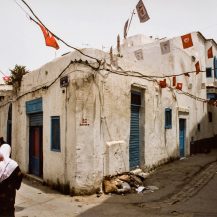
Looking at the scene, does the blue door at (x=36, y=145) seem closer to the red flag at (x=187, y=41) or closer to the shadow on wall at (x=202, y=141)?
the red flag at (x=187, y=41)

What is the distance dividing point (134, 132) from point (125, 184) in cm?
259

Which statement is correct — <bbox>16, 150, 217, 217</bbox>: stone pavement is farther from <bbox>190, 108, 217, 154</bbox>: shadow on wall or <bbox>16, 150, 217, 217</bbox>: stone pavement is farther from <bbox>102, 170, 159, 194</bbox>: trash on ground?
<bbox>190, 108, 217, 154</bbox>: shadow on wall

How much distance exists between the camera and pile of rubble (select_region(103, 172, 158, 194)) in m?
8.90

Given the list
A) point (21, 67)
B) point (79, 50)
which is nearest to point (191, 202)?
point (79, 50)

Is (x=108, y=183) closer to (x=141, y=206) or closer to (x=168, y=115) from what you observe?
(x=141, y=206)

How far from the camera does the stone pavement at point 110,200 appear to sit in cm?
723

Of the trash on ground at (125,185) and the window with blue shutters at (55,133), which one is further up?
the window with blue shutters at (55,133)

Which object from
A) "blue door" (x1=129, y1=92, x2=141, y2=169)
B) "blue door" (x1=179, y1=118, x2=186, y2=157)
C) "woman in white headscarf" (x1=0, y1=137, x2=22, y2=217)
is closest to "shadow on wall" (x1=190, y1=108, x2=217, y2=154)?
"blue door" (x1=179, y1=118, x2=186, y2=157)

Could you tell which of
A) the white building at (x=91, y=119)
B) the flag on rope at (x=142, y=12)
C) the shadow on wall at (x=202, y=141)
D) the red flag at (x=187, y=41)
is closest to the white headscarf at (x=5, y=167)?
the white building at (x=91, y=119)

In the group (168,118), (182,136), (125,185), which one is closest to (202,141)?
(182,136)

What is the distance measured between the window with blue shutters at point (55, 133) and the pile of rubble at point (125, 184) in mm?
→ 2058

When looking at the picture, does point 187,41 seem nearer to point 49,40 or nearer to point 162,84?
point 162,84

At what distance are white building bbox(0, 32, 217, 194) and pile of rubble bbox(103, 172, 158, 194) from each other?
25 cm

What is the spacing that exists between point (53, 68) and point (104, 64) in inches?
79.1
